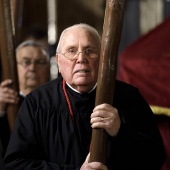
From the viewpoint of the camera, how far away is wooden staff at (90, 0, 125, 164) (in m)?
1.74

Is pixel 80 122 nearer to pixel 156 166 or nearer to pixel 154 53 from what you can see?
pixel 156 166

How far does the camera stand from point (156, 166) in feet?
7.06

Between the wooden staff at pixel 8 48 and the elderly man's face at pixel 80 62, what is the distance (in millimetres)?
536

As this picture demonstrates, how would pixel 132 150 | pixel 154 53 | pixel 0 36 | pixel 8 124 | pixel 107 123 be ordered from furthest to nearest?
pixel 154 53 → pixel 8 124 → pixel 0 36 → pixel 132 150 → pixel 107 123

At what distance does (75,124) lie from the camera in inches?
85.9

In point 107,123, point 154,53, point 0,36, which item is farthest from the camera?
point 154,53

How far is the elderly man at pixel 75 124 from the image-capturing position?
209 cm

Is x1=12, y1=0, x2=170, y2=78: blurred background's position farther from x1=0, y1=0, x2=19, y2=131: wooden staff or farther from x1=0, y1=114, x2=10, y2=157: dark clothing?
x1=0, y1=0, x2=19, y2=131: wooden staff

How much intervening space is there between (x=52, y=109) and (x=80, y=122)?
0.15m

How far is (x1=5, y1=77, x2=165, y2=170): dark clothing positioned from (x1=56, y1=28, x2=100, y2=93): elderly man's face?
10cm

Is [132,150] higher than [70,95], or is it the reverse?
[70,95]

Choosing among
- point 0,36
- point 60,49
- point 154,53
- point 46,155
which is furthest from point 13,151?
point 154,53

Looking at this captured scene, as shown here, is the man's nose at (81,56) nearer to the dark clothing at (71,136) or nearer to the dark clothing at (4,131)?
the dark clothing at (71,136)

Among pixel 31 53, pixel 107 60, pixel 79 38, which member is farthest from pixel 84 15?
pixel 107 60
